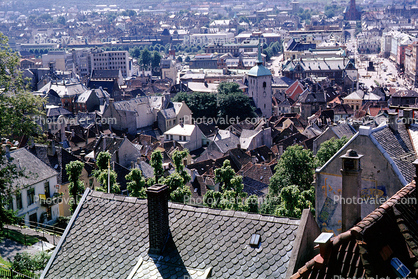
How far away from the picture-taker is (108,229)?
1418cm

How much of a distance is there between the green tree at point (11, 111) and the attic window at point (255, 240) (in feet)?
39.4

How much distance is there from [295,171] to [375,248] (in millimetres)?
33995

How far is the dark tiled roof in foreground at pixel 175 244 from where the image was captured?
41.1ft

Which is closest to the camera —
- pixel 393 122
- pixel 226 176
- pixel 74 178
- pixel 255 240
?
pixel 255 240

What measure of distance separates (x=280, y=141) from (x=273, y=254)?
55640 mm

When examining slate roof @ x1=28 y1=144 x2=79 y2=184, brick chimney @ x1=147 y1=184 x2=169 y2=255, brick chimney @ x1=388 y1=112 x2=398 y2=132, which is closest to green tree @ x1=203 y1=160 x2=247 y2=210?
slate roof @ x1=28 y1=144 x2=79 y2=184

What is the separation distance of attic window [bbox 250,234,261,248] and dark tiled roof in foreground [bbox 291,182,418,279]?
12.1 feet

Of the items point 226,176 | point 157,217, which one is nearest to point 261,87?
point 226,176

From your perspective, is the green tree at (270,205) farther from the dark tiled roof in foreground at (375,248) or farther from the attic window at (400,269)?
the attic window at (400,269)

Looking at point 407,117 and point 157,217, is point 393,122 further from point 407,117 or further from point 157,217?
point 157,217

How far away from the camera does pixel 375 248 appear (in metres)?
8.27

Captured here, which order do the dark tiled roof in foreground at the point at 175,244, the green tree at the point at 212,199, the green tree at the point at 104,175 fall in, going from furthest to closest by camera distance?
the green tree at the point at 104,175, the green tree at the point at 212,199, the dark tiled roof in foreground at the point at 175,244

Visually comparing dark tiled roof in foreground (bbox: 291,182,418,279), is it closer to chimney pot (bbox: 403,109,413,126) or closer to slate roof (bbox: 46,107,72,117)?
chimney pot (bbox: 403,109,413,126)

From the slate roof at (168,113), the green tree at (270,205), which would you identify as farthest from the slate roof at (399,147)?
the slate roof at (168,113)
